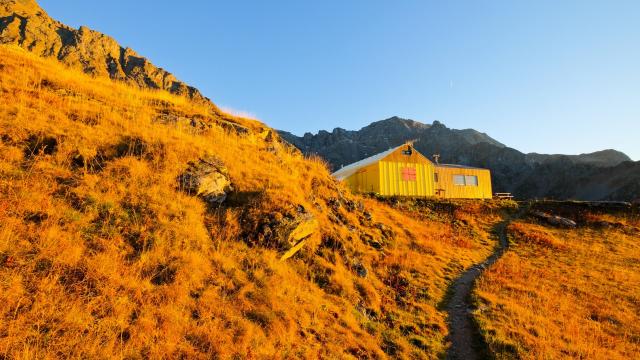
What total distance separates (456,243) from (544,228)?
13.6 meters

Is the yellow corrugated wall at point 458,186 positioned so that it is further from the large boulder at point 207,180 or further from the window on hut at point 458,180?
the large boulder at point 207,180

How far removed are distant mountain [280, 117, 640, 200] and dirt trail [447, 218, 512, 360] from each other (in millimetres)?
72079

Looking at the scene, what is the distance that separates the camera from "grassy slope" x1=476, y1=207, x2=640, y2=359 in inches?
434

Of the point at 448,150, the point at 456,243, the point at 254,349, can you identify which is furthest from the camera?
the point at 448,150

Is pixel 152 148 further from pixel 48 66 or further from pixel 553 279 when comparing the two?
pixel 553 279

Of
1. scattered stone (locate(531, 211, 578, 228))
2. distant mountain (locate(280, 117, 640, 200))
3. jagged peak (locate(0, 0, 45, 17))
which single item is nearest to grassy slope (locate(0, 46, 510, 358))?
scattered stone (locate(531, 211, 578, 228))

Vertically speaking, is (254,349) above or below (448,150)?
below

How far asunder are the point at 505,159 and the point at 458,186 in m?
109

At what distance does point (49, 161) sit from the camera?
28.1 feet

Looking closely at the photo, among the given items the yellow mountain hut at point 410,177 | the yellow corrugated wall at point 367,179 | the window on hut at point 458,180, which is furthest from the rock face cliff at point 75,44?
the window on hut at point 458,180

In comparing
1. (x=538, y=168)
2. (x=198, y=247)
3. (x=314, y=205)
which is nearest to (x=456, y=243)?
(x=314, y=205)

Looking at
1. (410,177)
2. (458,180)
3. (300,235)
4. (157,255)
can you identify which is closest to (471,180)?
(458,180)

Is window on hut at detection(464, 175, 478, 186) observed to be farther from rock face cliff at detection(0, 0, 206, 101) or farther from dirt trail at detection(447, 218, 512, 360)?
rock face cliff at detection(0, 0, 206, 101)

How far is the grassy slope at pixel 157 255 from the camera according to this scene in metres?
5.68
